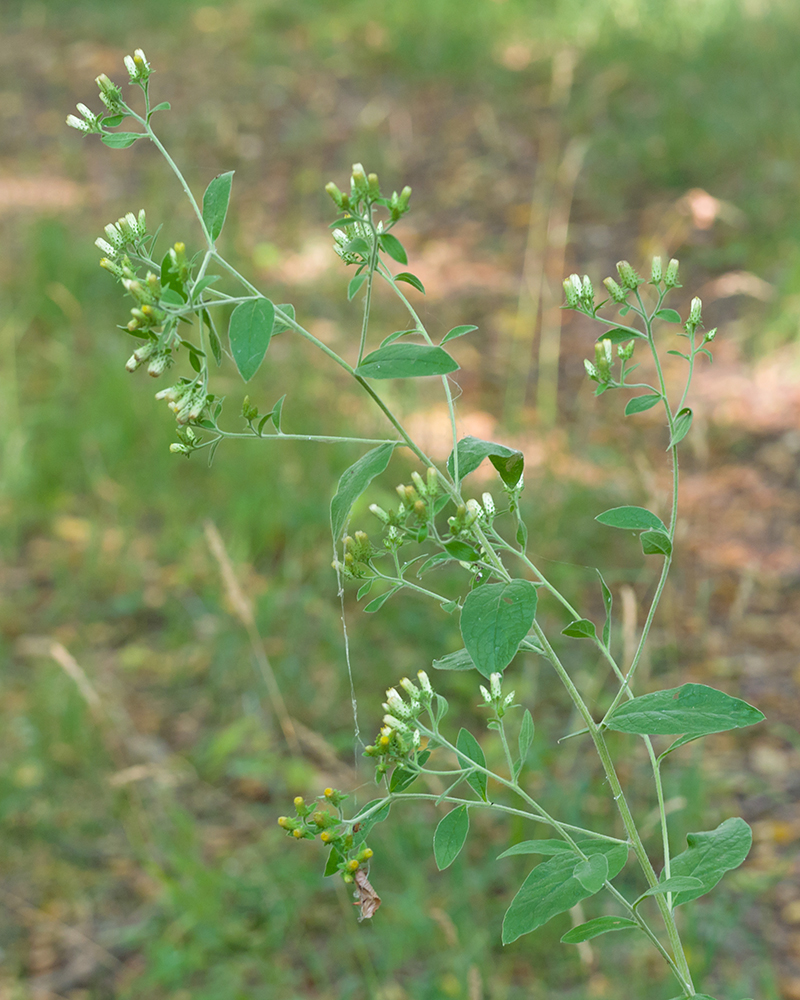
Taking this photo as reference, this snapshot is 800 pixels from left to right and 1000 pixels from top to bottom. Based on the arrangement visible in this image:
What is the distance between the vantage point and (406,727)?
27.9 inches

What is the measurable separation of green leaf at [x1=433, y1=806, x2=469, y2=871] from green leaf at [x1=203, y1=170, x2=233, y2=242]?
470mm

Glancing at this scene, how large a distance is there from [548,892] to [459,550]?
0.27 metres

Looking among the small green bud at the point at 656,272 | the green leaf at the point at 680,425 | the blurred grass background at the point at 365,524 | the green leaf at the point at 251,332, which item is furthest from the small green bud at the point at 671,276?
the blurred grass background at the point at 365,524

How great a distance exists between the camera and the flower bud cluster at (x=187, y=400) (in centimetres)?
68

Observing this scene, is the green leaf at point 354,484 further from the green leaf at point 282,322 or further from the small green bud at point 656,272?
the small green bud at point 656,272

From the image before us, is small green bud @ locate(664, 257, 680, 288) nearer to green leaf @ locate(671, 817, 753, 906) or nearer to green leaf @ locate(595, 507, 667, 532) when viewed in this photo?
green leaf @ locate(595, 507, 667, 532)

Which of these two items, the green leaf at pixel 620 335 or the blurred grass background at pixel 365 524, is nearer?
the green leaf at pixel 620 335

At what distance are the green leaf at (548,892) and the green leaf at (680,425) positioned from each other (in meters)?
0.31

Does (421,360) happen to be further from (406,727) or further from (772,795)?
(772,795)

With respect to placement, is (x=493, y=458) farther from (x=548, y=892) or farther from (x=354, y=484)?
(x=548, y=892)

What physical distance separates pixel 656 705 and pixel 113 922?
181 centimetres

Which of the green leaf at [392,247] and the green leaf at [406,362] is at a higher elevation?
the green leaf at [392,247]

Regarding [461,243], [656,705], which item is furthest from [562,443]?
[656,705]

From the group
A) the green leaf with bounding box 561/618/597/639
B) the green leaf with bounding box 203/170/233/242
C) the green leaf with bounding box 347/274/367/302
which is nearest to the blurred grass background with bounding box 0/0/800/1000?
the green leaf with bounding box 561/618/597/639
